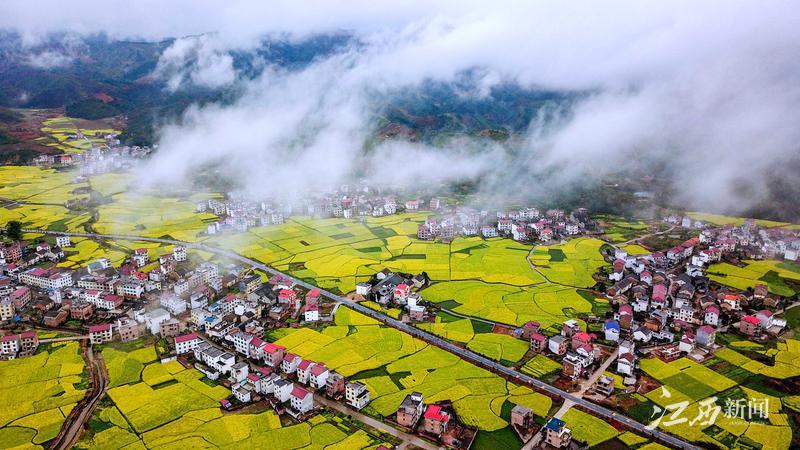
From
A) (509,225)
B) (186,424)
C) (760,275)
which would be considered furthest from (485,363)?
(509,225)

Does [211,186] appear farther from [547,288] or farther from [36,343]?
[547,288]

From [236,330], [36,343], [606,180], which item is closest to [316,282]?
[236,330]

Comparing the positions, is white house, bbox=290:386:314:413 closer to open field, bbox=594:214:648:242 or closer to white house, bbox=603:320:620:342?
white house, bbox=603:320:620:342

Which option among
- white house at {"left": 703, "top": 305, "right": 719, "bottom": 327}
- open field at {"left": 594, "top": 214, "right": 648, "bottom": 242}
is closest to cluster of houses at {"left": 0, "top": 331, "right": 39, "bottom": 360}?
white house at {"left": 703, "top": 305, "right": 719, "bottom": 327}

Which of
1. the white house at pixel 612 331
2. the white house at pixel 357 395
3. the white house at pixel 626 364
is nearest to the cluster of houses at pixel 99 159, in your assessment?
the white house at pixel 357 395

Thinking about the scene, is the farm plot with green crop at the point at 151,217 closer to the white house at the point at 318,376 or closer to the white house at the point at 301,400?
the white house at the point at 318,376

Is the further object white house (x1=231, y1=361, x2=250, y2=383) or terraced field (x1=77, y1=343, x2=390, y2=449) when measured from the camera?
white house (x1=231, y1=361, x2=250, y2=383)
